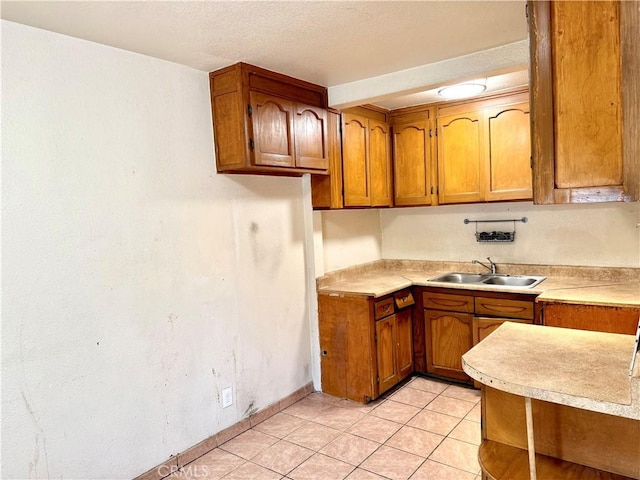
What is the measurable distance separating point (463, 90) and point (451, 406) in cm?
230

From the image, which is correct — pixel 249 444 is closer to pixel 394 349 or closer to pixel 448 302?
pixel 394 349

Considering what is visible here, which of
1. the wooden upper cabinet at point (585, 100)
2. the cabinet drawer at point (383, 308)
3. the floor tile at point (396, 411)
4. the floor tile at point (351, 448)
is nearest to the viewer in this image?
the wooden upper cabinet at point (585, 100)

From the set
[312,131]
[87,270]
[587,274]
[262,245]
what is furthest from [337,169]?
[587,274]

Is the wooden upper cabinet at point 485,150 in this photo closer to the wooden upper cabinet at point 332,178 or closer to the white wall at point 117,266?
the wooden upper cabinet at point 332,178

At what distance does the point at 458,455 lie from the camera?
246 cm

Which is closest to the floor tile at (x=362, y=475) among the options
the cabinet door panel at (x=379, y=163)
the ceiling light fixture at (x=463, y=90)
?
the cabinet door panel at (x=379, y=163)

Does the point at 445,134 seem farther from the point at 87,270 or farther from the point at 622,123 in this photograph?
the point at 87,270

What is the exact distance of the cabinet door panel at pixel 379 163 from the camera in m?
3.62

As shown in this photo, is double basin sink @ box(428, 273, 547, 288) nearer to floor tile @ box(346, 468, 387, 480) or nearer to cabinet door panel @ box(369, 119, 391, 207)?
cabinet door panel @ box(369, 119, 391, 207)

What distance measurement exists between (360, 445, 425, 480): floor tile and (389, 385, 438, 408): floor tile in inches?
25.9

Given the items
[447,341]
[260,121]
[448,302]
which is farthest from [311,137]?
[447,341]

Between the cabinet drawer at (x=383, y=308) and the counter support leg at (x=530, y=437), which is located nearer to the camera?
the counter support leg at (x=530, y=437)

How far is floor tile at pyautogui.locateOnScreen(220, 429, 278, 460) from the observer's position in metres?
2.60

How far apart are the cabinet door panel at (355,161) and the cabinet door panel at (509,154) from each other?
968mm
